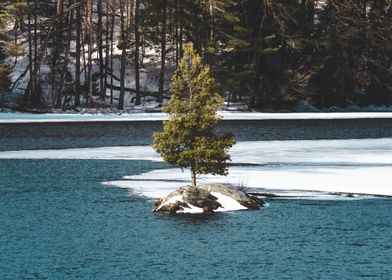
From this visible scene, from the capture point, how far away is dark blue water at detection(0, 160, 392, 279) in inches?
583

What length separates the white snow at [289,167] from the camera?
83.0 feet

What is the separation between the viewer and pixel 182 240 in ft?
57.3

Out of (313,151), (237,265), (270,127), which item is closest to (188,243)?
(237,265)

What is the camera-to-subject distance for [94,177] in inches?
1112

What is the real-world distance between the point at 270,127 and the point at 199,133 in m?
34.9

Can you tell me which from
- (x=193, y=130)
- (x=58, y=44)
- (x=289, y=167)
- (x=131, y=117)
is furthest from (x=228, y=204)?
(x=58, y=44)

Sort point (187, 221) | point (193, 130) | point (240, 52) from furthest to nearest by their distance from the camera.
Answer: point (240, 52) → point (193, 130) → point (187, 221)

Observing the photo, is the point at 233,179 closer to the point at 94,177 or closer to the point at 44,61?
the point at 94,177

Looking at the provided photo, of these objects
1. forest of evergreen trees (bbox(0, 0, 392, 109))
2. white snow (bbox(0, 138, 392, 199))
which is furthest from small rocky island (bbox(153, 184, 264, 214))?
forest of evergreen trees (bbox(0, 0, 392, 109))

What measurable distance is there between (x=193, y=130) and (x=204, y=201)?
260 centimetres

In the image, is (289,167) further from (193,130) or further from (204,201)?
(204,201)

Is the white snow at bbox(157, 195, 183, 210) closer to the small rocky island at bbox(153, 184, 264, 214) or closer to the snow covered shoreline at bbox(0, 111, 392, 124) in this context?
the small rocky island at bbox(153, 184, 264, 214)

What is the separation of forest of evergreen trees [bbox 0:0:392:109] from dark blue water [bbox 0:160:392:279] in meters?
47.2

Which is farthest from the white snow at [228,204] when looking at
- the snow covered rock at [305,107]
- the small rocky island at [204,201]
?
the snow covered rock at [305,107]
